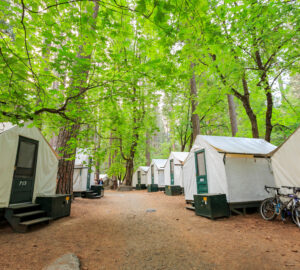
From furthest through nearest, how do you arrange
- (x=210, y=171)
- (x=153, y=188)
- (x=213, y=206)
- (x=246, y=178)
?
(x=153, y=188) → (x=210, y=171) → (x=246, y=178) → (x=213, y=206)

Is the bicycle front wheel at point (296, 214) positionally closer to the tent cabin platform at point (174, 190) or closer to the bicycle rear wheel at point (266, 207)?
the bicycle rear wheel at point (266, 207)

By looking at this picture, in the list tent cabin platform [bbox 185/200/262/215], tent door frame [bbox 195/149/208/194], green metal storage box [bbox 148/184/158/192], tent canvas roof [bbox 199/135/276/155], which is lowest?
green metal storage box [bbox 148/184/158/192]

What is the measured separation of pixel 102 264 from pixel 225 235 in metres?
3.07

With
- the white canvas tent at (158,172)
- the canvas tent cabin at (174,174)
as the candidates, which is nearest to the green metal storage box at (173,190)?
the canvas tent cabin at (174,174)

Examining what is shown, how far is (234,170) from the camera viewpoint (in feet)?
21.0

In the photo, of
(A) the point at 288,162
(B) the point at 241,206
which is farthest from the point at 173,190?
(A) the point at 288,162

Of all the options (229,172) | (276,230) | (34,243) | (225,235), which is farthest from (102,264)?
(229,172)

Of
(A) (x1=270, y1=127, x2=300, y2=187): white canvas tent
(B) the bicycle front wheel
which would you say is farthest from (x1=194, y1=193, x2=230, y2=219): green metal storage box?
(A) (x1=270, y1=127, x2=300, y2=187): white canvas tent

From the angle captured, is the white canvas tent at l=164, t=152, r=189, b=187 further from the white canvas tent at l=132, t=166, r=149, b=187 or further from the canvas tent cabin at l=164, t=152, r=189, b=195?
the white canvas tent at l=132, t=166, r=149, b=187

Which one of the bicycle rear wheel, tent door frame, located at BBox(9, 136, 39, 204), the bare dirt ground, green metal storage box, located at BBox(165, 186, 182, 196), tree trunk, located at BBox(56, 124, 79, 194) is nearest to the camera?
the bare dirt ground

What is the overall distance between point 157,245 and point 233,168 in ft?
14.3

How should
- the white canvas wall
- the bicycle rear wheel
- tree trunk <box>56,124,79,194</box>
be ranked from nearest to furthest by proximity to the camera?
the bicycle rear wheel < the white canvas wall < tree trunk <box>56,124,79,194</box>

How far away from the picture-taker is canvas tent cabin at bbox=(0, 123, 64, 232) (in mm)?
4508

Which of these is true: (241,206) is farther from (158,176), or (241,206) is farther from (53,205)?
(158,176)
